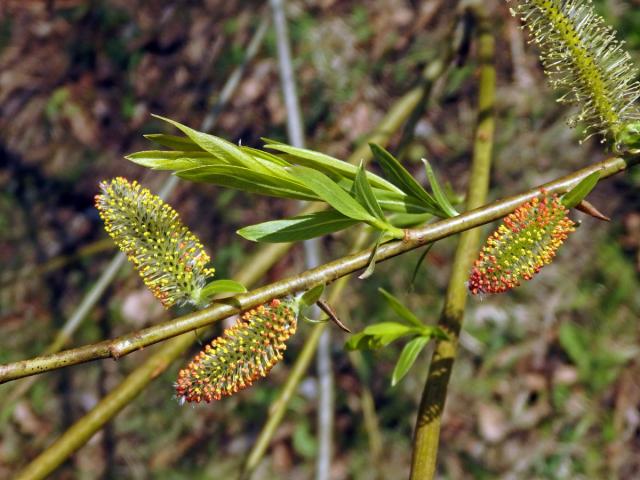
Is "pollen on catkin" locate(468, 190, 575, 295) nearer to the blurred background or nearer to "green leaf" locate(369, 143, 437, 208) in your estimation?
"green leaf" locate(369, 143, 437, 208)

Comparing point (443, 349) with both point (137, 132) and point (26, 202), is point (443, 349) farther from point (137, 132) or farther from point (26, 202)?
point (26, 202)

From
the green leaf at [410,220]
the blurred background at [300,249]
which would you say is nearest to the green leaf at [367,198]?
the green leaf at [410,220]

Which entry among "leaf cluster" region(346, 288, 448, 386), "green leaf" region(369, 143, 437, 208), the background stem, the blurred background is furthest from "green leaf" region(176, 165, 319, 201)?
the blurred background

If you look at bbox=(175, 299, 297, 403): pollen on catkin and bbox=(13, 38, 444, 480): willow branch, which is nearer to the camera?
bbox=(175, 299, 297, 403): pollen on catkin

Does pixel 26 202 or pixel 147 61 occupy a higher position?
pixel 147 61

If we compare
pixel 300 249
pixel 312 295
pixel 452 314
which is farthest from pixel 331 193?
pixel 300 249

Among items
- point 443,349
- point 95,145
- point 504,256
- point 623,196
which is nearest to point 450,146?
point 623,196

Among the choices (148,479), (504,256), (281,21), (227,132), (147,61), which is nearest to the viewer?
(504,256)
